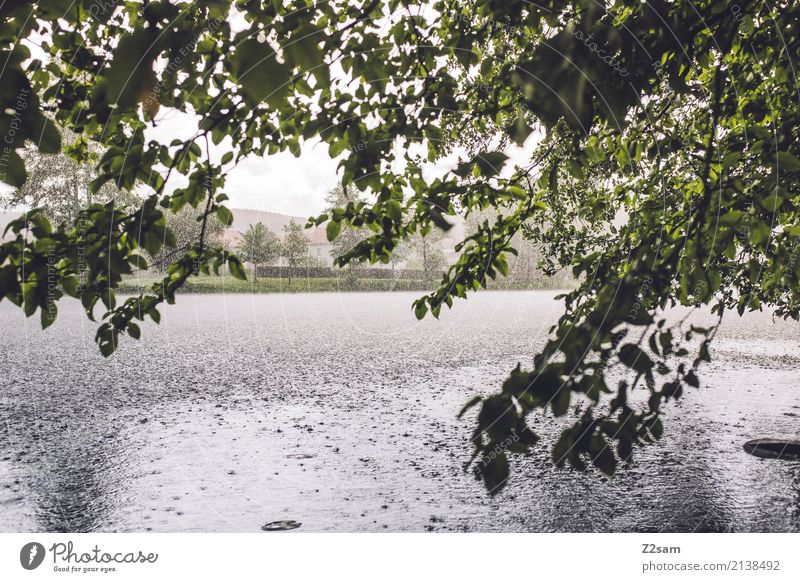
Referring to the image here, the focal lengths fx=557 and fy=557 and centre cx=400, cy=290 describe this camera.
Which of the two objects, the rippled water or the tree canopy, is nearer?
the tree canopy

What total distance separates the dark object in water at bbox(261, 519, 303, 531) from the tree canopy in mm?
1175

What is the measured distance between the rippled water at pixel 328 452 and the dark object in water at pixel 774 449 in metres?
0.10

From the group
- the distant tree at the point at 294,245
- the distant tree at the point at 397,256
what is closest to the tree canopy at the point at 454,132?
the distant tree at the point at 397,256

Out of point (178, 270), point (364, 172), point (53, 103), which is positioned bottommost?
point (178, 270)

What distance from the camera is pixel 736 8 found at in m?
1.70

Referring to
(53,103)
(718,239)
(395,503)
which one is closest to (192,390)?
(395,503)

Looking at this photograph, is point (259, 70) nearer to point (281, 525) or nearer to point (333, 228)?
point (333, 228)

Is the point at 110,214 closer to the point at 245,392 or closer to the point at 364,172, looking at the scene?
the point at 364,172

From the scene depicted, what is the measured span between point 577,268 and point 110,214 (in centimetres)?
156

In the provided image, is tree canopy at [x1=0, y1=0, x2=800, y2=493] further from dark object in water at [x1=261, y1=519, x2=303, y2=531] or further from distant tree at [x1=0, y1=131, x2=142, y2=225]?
dark object in water at [x1=261, y1=519, x2=303, y2=531]

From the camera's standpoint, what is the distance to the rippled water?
2684 mm

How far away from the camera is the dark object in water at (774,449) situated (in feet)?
11.8

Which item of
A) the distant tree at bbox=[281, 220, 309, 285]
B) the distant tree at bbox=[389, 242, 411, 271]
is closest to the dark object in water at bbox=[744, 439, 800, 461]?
the distant tree at bbox=[389, 242, 411, 271]

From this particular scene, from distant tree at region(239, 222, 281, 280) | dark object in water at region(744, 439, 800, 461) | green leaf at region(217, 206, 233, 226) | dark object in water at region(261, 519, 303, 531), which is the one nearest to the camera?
green leaf at region(217, 206, 233, 226)
